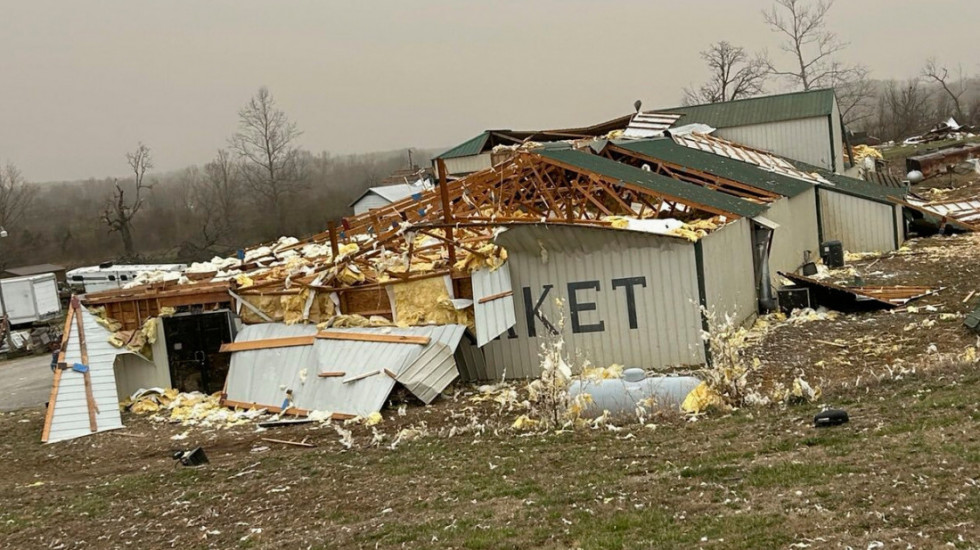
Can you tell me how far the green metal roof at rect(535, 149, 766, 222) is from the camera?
18.0 metres

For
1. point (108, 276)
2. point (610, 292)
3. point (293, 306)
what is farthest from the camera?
point (108, 276)

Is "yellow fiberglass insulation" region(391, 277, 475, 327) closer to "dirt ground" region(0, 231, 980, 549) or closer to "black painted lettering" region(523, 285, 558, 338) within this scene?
"black painted lettering" region(523, 285, 558, 338)

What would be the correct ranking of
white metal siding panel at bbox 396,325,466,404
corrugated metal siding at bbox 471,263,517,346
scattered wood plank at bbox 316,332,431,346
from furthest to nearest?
corrugated metal siding at bbox 471,263,517,346 < scattered wood plank at bbox 316,332,431,346 < white metal siding panel at bbox 396,325,466,404

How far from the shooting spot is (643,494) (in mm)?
7453

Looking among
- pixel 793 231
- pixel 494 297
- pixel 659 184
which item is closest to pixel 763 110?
pixel 793 231

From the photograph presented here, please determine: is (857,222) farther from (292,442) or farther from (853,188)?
(292,442)

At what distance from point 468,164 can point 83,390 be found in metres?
18.9

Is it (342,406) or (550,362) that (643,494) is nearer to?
(550,362)

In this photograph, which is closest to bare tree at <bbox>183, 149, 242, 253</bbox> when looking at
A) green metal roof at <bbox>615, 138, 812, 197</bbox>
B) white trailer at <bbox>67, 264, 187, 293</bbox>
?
white trailer at <bbox>67, 264, 187, 293</bbox>

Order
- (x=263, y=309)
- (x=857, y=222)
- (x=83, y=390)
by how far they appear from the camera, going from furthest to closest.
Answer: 1. (x=857, y=222)
2. (x=263, y=309)
3. (x=83, y=390)

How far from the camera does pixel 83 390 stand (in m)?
16.7

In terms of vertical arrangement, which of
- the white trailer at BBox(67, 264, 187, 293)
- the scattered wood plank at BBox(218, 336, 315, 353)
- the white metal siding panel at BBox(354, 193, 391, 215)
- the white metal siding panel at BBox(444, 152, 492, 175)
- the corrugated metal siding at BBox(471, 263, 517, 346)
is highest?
the white metal siding panel at BBox(444, 152, 492, 175)

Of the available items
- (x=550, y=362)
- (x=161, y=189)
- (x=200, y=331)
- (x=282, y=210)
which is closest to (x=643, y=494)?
(x=550, y=362)

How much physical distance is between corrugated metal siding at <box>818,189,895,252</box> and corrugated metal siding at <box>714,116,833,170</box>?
639 centimetres
